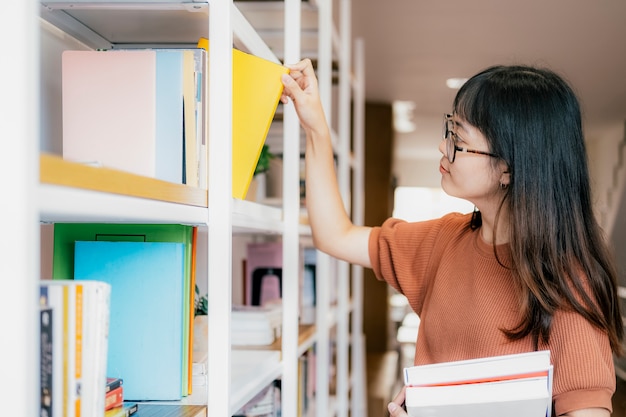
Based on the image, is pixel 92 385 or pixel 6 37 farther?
pixel 92 385

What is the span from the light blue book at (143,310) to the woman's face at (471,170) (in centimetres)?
61

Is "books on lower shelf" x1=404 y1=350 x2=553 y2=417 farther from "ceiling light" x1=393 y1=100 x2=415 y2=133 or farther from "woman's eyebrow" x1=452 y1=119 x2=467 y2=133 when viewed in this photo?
"ceiling light" x1=393 y1=100 x2=415 y2=133

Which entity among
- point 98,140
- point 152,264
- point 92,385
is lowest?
point 92,385

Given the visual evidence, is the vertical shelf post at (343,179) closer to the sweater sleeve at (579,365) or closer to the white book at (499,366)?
the sweater sleeve at (579,365)

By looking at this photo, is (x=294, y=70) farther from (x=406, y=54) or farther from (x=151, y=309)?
(x=406, y=54)

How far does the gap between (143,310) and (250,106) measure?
42cm

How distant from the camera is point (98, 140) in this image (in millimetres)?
1049

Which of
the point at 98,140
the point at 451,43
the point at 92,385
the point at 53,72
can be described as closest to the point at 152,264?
the point at 98,140

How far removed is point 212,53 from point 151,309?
1.35 feet

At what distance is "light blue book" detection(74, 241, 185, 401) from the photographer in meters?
1.07

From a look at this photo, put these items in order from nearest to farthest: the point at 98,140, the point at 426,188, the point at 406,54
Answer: the point at 98,140 < the point at 406,54 < the point at 426,188

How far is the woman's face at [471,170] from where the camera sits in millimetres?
1385

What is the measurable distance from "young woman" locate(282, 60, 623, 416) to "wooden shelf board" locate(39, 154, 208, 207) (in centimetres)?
48

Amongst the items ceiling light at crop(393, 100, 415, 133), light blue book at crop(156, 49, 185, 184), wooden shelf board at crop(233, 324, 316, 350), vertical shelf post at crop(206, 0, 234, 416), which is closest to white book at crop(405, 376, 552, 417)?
vertical shelf post at crop(206, 0, 234, 416)
